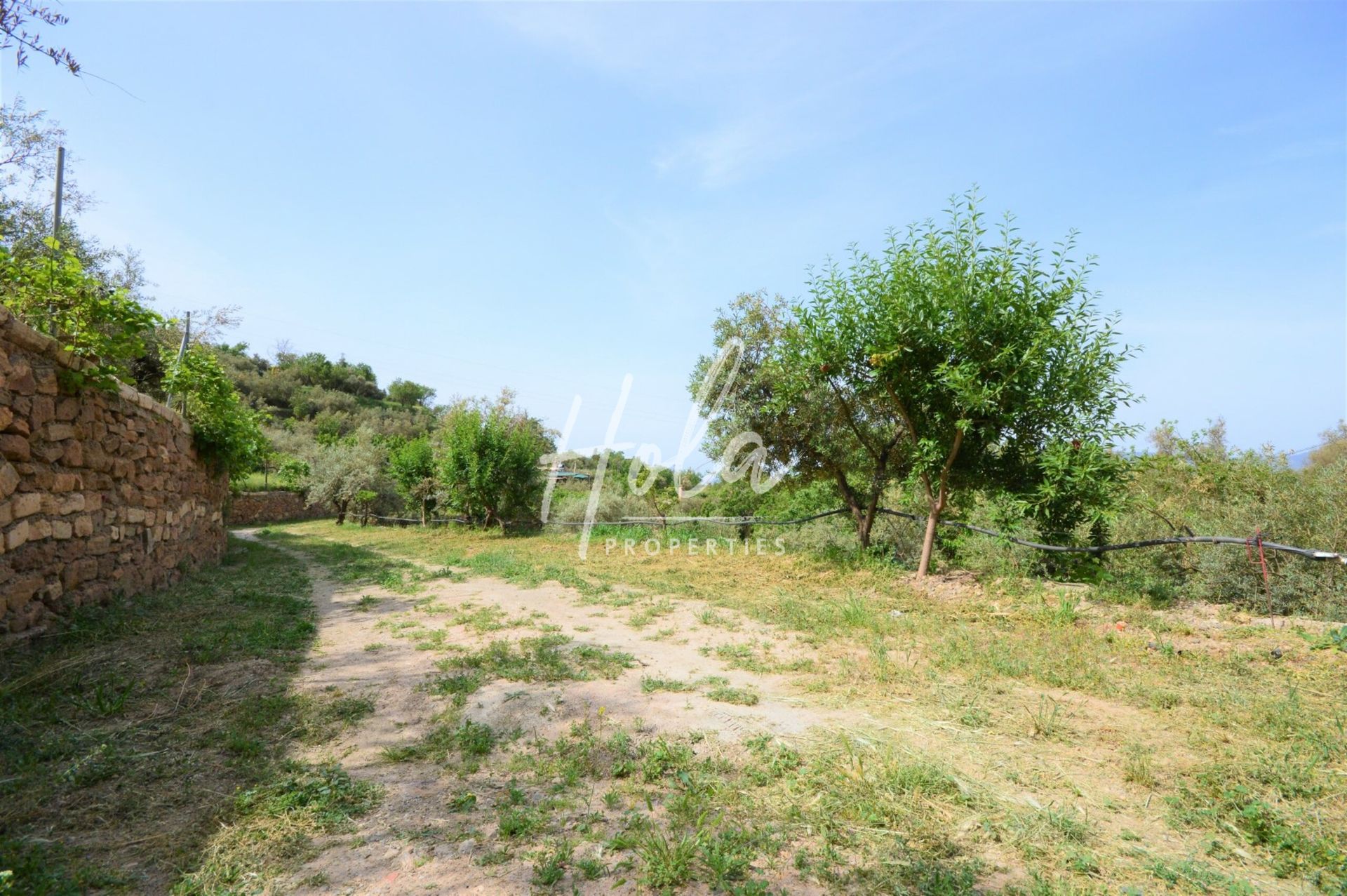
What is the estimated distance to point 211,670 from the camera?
14.2 feet

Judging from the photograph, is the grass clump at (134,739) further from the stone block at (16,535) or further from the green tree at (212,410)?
the green tree at (212,410)

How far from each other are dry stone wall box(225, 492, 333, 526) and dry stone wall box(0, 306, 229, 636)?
48.8 ft

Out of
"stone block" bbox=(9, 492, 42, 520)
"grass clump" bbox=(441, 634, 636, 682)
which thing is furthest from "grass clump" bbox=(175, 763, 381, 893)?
"stone block" bbox=(9, 492, 42, 520)

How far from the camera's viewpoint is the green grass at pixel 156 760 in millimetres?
2271

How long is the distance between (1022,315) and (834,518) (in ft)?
20.7

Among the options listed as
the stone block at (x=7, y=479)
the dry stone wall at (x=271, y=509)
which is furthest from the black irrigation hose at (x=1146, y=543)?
the dry stone wall at (x=271, y=509)

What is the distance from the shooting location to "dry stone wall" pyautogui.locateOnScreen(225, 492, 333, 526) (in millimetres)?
20922

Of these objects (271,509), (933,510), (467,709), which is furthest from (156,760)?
(271,509)

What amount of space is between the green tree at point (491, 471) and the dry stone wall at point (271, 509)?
7544mm

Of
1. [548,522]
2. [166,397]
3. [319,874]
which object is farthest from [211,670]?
[548,522]

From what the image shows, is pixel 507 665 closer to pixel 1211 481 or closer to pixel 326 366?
pixel 1211 481

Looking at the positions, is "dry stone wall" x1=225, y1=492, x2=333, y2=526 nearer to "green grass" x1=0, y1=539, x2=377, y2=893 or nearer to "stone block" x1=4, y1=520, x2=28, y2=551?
"stone block" x1=4, y1=520, x2=28, y2=551

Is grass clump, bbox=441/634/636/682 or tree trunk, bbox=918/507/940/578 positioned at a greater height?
tree trunk, bbox=918/507/940/578

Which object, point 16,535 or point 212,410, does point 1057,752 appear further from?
point 212,410
